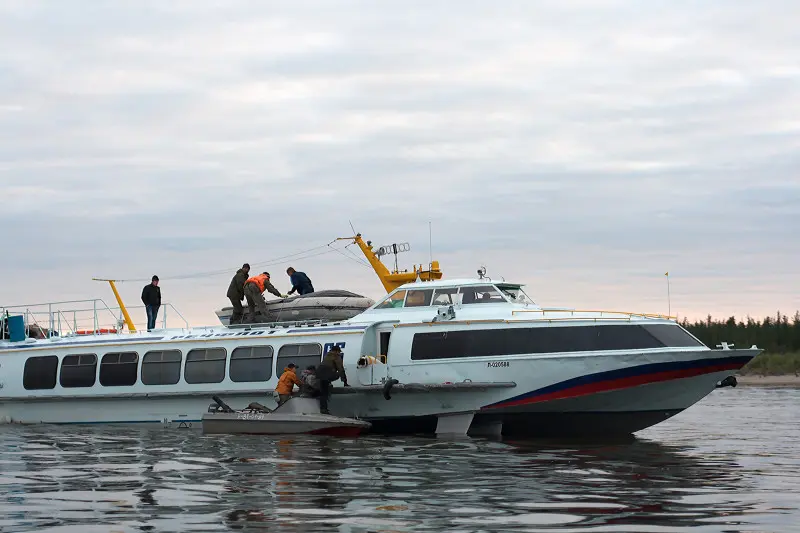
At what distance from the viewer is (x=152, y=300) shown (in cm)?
2802

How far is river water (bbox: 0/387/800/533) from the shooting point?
11.1 meters

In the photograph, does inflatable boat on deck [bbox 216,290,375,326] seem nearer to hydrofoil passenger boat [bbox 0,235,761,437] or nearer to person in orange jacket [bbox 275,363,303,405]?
hydrofoil passenger boat [bbox 0,235,761,437]

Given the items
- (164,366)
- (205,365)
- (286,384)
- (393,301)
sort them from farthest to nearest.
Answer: (164,366), (205,365), (393,301), (286,384)


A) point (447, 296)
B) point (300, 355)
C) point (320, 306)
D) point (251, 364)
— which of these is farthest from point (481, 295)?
point (251, 364)

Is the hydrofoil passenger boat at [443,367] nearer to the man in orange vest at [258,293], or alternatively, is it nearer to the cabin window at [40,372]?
the cabin window at [40,372]

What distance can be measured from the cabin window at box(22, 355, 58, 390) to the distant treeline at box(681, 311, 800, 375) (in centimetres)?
4210

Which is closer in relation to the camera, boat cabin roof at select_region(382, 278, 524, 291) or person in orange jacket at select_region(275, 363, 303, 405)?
person in orange jacket at select_region(275, 363, 303, 405)

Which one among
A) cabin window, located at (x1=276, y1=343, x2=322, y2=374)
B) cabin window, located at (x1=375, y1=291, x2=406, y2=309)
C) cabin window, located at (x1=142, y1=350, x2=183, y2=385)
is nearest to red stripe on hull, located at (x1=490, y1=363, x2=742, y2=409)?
cabin window, located at (x1=375, y1=291, x2=406, y2=309)

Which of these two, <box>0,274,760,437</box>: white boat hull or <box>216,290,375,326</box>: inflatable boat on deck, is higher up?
<box>216,290,375,326</box>: inflatable boat on deck

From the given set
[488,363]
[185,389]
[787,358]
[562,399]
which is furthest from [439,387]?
[787,358]

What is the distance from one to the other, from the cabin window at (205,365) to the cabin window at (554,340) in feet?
17.5

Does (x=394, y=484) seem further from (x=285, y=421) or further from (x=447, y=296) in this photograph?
(x=447, y=296)

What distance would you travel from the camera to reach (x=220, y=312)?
87.9 feet

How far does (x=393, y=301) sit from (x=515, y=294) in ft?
9.14
